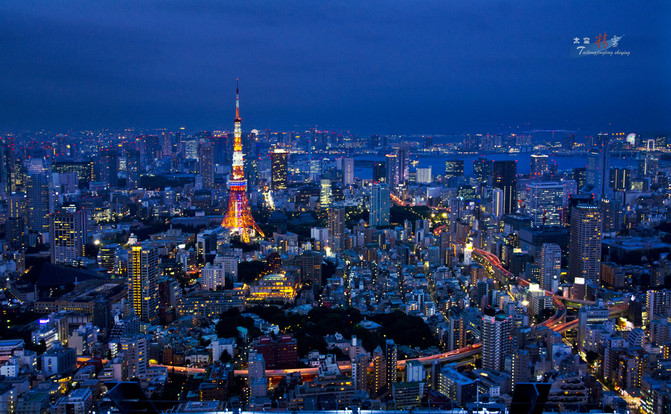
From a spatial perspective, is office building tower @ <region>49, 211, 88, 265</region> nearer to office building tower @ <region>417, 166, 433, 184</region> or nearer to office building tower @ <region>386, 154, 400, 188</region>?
office building tower @ <region>386, 154, 400, 188</region>

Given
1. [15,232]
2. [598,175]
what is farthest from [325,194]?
[15,232]

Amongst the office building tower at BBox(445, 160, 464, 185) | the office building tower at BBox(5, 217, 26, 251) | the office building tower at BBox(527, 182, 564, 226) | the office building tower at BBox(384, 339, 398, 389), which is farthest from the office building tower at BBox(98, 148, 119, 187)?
the office building tower at BBox(384, 339, 398, 389)

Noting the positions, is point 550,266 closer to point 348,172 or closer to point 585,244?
point 585,244

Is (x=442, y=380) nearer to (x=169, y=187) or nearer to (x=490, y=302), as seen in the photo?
(x=490, y=302)

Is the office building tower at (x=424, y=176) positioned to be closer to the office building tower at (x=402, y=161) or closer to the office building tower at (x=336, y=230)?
the office building tower at (x=402, y=161)

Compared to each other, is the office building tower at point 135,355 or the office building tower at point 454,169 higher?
the office building tower at point 454,169

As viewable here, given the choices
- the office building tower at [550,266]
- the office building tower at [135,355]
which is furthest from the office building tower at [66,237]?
the office building tower at [550,266]

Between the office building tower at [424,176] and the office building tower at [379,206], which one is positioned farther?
the office building tower at [424,176]
